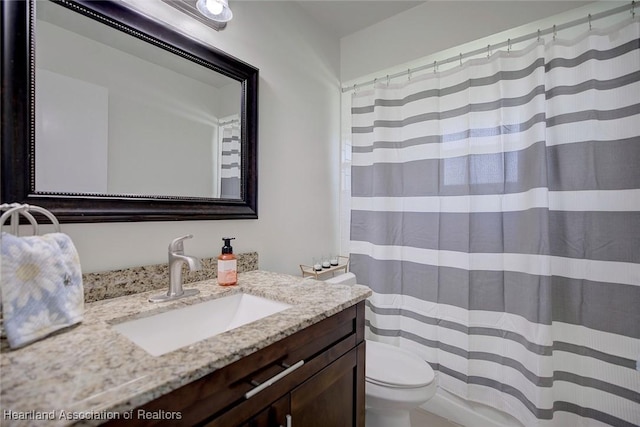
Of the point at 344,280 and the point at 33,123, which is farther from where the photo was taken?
the point at 344,280

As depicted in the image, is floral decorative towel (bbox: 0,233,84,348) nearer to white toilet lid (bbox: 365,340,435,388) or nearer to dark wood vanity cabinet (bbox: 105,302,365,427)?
dark wood vanity cabinet (bbox: 105,302,365,427)

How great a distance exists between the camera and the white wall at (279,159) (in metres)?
1.04

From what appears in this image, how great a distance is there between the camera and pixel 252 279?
124 cm

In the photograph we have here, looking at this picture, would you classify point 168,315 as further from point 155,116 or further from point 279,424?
point 155,116

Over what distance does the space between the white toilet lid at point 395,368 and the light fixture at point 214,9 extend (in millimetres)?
1728

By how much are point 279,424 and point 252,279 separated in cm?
61

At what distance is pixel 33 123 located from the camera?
0.82 metres

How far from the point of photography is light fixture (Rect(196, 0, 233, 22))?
Result: 1170mm

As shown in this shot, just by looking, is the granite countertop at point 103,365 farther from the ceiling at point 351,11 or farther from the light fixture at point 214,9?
the ceiling at point 351,11

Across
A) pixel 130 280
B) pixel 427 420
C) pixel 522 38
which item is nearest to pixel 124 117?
pixel 130 280

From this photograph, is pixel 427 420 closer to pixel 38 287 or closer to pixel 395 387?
pixel 395 387

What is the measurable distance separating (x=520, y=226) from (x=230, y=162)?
1.46 m

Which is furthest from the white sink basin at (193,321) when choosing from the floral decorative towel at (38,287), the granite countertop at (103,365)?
the floral decorative towel at (38,287)

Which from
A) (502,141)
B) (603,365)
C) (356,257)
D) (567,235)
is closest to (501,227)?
(567,235)
